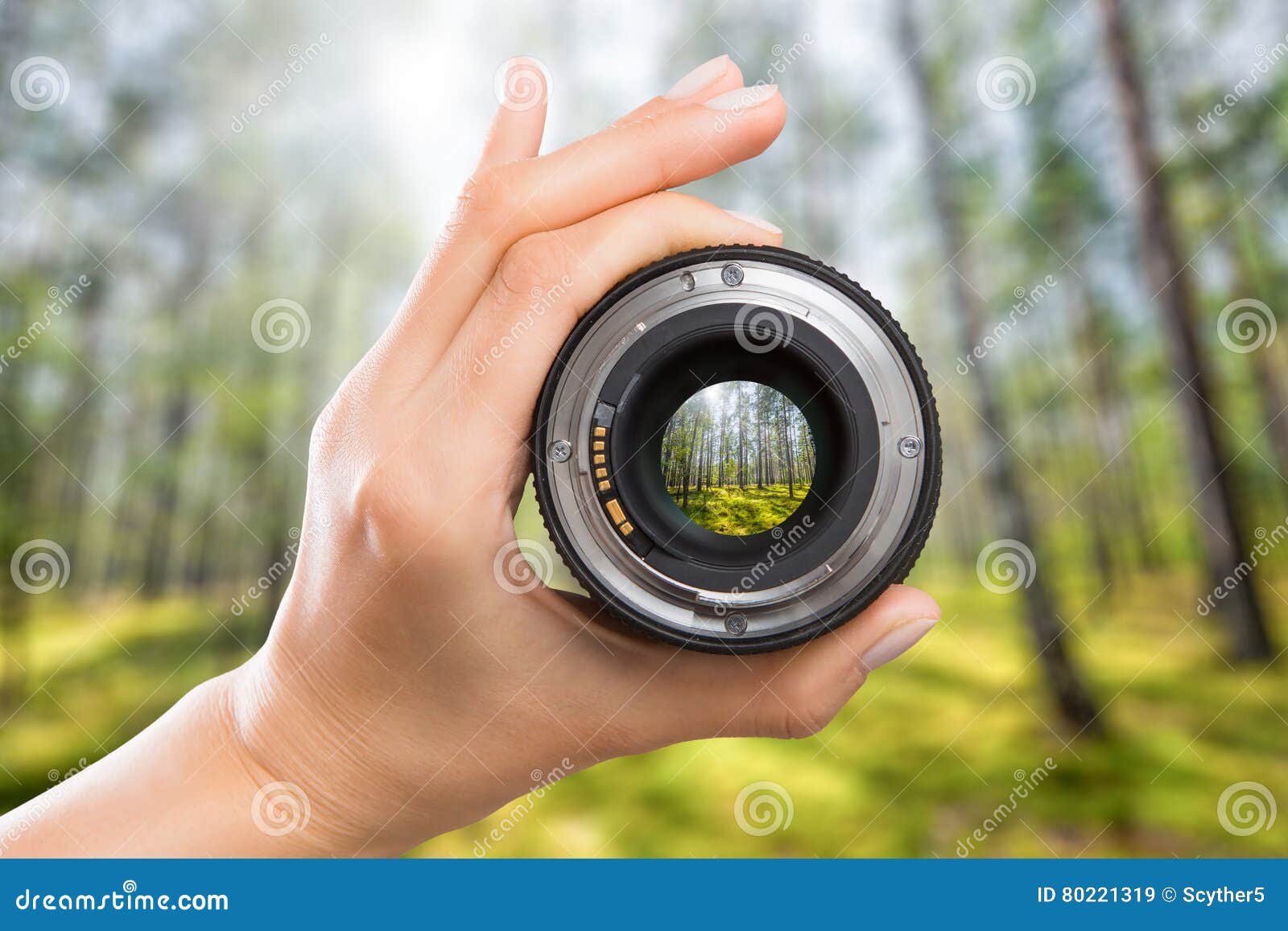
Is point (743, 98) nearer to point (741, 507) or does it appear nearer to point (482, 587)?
point (741, 507)

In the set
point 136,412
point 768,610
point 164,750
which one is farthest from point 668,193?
point 136,412

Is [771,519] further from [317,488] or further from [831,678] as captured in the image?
[317,488]

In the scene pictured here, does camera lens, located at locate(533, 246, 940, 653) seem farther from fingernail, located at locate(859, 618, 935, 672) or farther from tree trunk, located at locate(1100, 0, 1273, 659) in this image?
tree trunk, located at locate(1100, 0, 1273, 659)

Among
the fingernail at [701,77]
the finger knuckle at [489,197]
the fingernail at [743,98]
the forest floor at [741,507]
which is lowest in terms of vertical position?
the forest floor at [741,507]

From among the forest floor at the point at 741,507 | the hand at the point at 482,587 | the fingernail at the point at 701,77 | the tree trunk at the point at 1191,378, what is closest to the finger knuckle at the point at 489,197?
the hand at the point at 482,587

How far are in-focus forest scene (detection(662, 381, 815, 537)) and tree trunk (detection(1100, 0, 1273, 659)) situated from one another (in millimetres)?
3695

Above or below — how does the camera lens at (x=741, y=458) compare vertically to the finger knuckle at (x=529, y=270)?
below

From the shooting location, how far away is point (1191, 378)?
398cm

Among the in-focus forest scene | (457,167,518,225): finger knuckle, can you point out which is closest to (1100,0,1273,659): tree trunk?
the in-focus forest scene

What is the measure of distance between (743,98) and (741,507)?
1.67ft

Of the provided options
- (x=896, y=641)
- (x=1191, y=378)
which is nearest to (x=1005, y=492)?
(x=1191, y=378)

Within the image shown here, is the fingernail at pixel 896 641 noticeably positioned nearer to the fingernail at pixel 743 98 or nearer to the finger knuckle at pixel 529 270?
the finger knuckle at pixel 529 270

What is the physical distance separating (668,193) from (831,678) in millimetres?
611

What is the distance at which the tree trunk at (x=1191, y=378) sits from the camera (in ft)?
12.9
